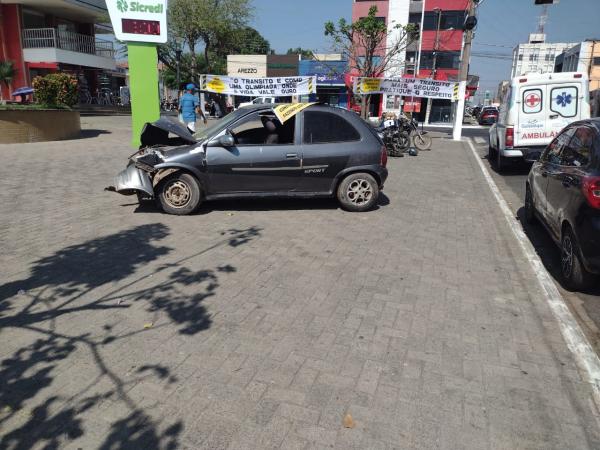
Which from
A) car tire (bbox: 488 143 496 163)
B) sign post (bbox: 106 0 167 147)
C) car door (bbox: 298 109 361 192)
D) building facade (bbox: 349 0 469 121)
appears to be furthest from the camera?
building facade (bbox: 349 0 469 121)

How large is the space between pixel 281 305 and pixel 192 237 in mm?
2315

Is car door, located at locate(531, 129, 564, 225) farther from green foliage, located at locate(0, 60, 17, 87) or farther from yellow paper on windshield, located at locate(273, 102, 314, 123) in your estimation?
green foliage, located at locate(0, 60, 17, 87)

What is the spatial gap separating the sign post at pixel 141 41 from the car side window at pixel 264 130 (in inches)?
225

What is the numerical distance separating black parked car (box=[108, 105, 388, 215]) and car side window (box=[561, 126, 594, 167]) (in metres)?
2.70

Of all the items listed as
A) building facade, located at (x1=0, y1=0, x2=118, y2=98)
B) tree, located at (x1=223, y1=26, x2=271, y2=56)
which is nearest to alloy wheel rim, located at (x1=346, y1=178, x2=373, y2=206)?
building facade, located at (x1=0, y1=0, x2=118, y2=98)

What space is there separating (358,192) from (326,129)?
113 cm

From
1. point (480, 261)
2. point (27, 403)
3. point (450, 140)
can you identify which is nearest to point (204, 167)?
point (480, 261)

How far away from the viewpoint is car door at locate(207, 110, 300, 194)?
6.96 metres

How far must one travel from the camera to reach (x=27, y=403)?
113 inches

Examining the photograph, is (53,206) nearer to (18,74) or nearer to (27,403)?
(27,403)

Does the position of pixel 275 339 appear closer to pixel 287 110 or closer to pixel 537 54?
pixel 287 110

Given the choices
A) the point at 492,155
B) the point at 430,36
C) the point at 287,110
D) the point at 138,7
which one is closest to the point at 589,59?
the point at 430,36

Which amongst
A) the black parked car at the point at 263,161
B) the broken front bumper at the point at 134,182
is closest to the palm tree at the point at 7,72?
the black parked car at the point at 263,161

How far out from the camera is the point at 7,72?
25094 millimetres
